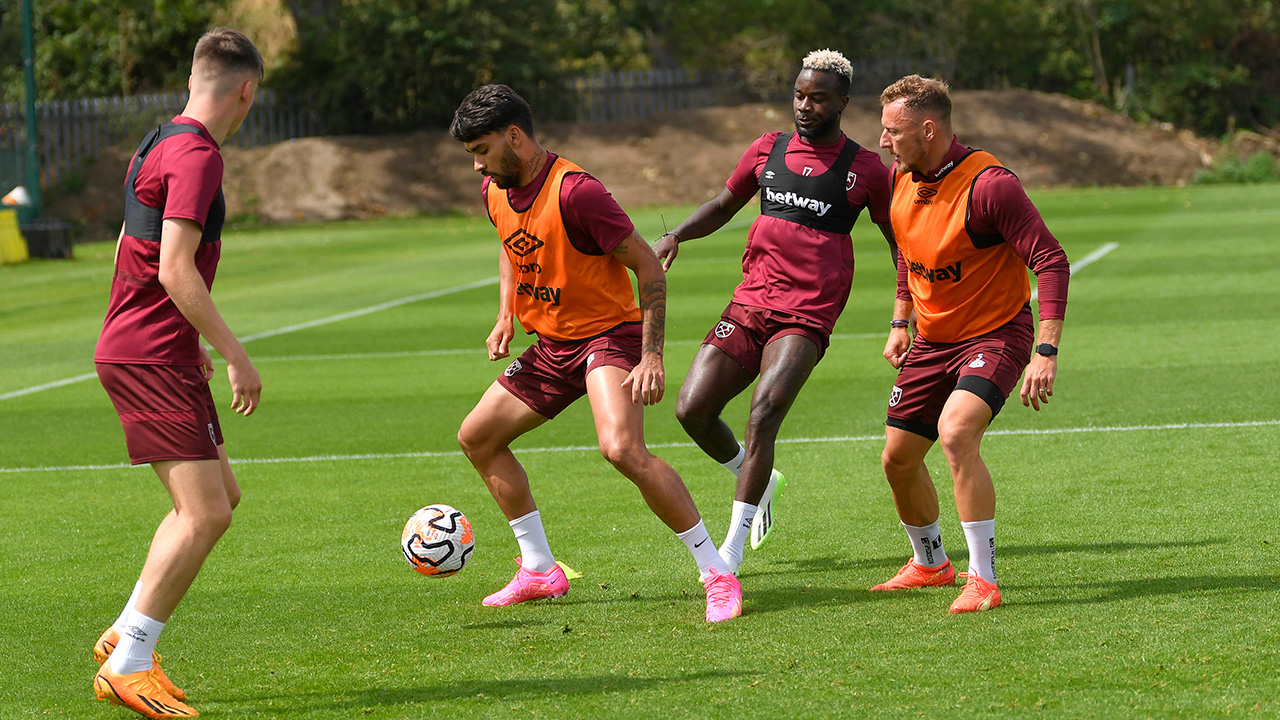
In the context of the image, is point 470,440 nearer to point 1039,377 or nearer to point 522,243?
point 522,243

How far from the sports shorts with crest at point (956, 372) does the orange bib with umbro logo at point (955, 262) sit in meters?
0.06

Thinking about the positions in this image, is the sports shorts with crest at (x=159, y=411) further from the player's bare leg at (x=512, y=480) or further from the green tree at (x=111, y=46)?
the green tree at (x=111, y=46)

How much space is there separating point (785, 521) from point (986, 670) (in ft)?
8.80

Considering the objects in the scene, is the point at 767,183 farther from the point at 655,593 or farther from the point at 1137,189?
the point at 1137,189

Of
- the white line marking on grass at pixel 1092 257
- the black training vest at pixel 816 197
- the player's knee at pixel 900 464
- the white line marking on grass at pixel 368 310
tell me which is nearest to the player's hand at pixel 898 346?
the player's knee at pixel 900 464

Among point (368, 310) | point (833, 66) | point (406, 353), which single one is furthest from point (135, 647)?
point (368, 310)

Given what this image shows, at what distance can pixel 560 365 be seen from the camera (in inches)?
246

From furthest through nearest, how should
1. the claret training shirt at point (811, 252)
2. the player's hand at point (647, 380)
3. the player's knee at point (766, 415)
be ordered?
the claret training shirt at point (811, 252) < the player's knee at point (766, 415) < the player's hand at point (647, 380)

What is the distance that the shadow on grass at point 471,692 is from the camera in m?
4.89

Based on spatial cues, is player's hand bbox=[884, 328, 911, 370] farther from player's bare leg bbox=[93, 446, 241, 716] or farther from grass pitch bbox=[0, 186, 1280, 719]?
player's bare leg bbox=[93, 446, 241, 716]

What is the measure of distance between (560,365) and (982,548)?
75.4 inches

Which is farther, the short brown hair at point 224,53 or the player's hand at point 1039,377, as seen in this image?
the player's hand at point 1039,377

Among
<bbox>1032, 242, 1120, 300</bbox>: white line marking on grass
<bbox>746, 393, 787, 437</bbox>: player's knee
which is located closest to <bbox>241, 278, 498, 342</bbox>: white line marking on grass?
<bbox>1032, 242, 1120, 300</bbox>: white line marking on grass

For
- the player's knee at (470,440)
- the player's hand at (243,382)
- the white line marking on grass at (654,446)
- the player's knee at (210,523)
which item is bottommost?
the white line marking on grass at (654,446)
